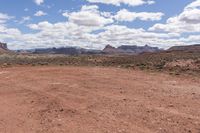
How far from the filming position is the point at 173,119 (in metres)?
9.70

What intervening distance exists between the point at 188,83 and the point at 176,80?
123 cm

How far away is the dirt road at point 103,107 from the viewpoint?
30.5ft

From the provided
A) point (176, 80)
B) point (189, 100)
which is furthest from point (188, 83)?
point (189, 100)

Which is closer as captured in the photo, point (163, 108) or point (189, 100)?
point (163, 108)

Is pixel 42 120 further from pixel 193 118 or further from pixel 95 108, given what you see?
pixel 193 118

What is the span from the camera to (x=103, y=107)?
1149 centimetres

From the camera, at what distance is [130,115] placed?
33.8 feet

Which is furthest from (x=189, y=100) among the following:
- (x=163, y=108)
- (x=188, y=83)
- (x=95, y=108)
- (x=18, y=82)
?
(x=18, y=82)

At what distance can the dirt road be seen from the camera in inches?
366

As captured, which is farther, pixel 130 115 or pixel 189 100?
pixel 189 100

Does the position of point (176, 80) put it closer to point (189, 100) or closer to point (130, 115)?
point (189, 100)

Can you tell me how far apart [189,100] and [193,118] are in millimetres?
2532

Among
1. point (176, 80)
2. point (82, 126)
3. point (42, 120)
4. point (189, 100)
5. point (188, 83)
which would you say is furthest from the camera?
point (176, 80)

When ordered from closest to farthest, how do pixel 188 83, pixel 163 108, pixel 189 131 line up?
pixel 189 131 < pixel 163 108 < pixel 188 83
